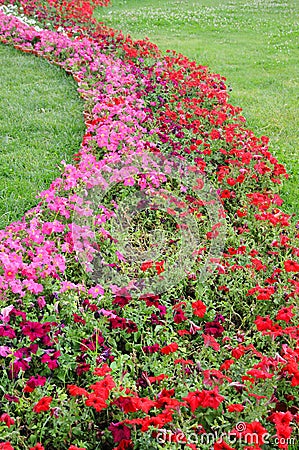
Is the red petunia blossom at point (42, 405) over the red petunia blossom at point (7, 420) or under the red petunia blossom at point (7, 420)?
over

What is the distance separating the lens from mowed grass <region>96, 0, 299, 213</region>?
21.6ft

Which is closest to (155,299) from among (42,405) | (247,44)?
(42,405)

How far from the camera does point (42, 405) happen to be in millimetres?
2287

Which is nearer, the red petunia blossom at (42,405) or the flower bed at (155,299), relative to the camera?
the red petunia blossom at (42,405)

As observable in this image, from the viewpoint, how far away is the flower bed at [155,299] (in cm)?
241

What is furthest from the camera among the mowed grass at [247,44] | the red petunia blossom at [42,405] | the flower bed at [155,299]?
the mowed grass at [247,44]

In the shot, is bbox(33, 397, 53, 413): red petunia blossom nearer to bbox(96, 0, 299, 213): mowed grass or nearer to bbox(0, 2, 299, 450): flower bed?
bbox(0, 2, 299, 450): flower bed

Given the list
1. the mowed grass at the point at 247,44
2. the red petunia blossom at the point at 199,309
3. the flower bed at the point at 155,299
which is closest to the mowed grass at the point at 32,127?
the flower bed at the point at 155,299

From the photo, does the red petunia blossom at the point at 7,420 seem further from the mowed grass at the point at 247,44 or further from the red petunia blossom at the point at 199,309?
the mowed grass at the point at 247,44

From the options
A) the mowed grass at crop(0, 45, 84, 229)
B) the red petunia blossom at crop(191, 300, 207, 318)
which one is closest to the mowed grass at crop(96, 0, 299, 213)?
the red petunia blossom at crop(191, 300, 207, 318)

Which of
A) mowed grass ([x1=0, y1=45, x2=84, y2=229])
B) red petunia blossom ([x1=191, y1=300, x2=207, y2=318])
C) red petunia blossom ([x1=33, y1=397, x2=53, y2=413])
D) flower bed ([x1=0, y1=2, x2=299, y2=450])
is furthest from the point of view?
mowed grass ([x1=0, y1=45, x2=84, y2=229])

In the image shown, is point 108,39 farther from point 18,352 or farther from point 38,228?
point 18,352

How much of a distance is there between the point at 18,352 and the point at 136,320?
72 cm

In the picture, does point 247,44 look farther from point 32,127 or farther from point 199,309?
point 199,309
